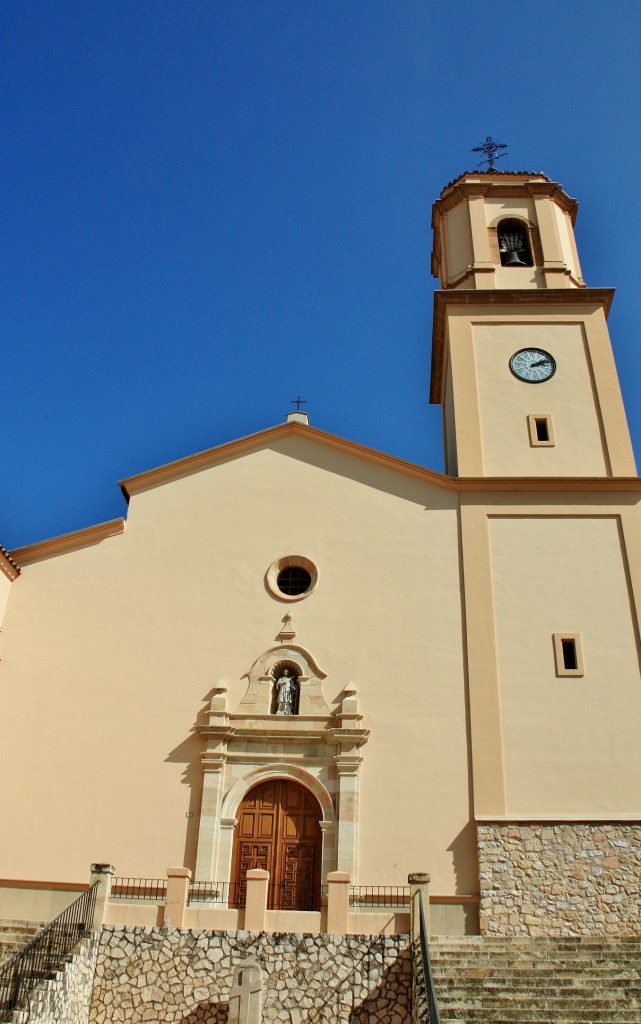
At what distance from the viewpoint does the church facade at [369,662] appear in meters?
13.7

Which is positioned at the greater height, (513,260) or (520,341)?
(513,260)

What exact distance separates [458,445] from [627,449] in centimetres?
310

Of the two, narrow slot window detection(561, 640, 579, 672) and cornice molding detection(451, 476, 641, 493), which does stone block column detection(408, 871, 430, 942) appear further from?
cornice molding detection(451, 476, 641, 493)

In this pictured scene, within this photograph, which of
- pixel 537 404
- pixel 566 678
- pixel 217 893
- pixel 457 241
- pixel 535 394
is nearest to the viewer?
pixel 217 893

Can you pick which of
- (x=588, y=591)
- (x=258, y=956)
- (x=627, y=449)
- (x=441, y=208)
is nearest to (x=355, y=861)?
(x=258, y=956)

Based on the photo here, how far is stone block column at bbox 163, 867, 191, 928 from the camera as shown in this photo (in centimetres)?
1202

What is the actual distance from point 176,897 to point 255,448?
329 inches

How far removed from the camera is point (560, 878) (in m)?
13.0

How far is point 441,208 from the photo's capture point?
20484mm

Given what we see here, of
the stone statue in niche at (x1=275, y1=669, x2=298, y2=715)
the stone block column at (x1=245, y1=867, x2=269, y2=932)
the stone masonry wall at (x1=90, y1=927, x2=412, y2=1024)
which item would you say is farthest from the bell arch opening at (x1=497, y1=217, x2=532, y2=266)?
the stone masonry wall at (x1=90, y1=927, x2=412, y2=1024)

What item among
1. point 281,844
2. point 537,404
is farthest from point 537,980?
point 537,404

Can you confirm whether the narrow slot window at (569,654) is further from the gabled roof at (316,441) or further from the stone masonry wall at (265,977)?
the stone masonry wall at (265,977)

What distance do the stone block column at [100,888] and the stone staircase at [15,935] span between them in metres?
1.03

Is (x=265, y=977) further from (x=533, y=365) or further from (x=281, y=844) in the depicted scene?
(x=533, y=365)
